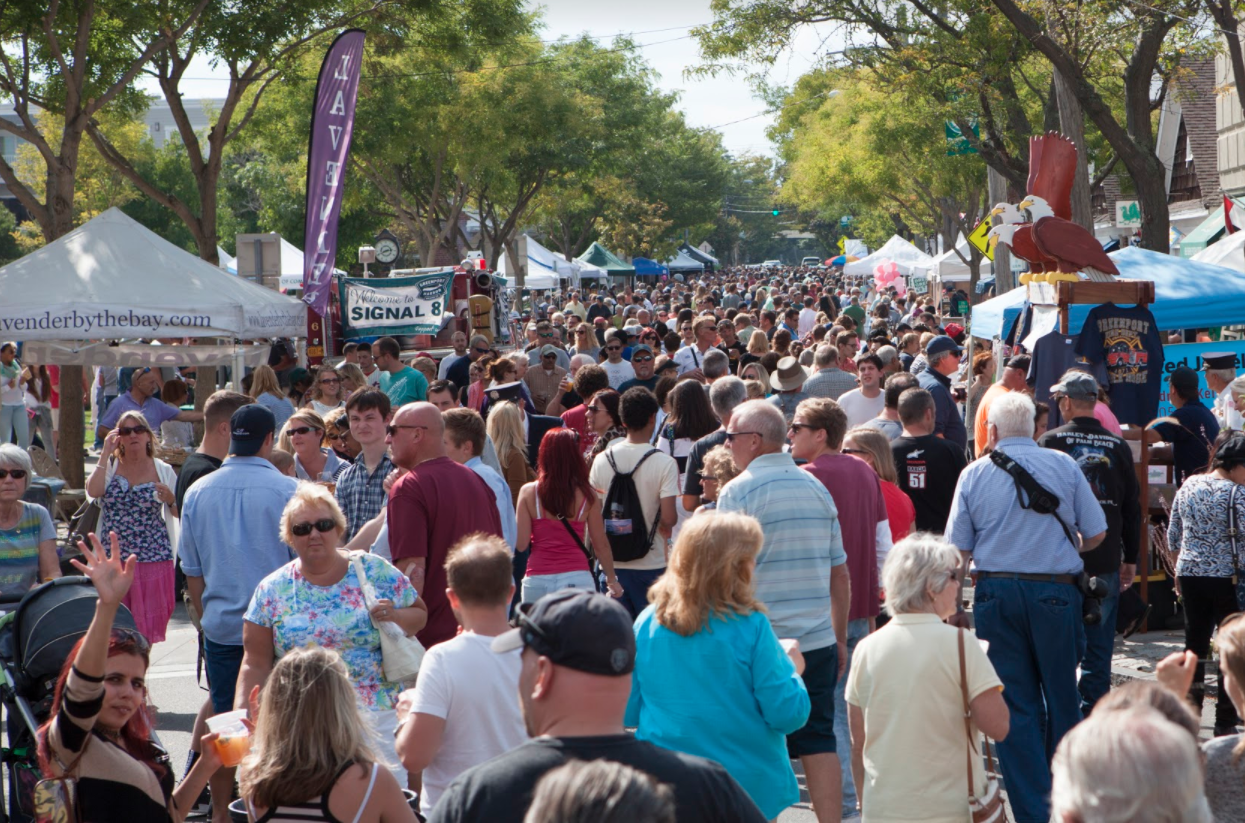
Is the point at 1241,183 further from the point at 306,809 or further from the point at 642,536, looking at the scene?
the point at 306,809

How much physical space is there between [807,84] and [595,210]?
94.0 feet

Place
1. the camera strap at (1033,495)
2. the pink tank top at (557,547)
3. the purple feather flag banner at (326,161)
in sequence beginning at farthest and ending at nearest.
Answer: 1. the purple feather flag banner at (326,161)
2. the pink tank top at (557,547)
3. the camera strap at (1033,495)

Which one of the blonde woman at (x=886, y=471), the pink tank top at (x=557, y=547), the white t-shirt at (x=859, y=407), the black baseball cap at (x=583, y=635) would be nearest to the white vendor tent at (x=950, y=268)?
the white t-shirt at (x=859, y=407)

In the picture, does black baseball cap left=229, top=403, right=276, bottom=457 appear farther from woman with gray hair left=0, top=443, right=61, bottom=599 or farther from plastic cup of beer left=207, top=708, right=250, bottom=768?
plastic cup of beer left=207, top=708, right=250, bottom=768

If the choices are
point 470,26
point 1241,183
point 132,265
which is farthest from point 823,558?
point 1241,183

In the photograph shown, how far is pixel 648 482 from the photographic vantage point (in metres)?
7.20

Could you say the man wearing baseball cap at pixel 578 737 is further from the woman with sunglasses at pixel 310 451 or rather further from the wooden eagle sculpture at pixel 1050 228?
the wooden eagle sculpture at pixel 1050 228

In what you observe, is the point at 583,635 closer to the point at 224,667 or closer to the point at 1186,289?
the point at 224,667

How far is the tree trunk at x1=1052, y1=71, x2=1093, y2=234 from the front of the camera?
14.0 meters

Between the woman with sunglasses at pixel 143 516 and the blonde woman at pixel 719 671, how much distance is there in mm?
4182

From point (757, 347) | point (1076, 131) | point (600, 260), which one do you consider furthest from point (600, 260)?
point (757, 347)

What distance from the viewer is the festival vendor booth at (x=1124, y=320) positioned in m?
9.11

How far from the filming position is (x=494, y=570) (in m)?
4.09

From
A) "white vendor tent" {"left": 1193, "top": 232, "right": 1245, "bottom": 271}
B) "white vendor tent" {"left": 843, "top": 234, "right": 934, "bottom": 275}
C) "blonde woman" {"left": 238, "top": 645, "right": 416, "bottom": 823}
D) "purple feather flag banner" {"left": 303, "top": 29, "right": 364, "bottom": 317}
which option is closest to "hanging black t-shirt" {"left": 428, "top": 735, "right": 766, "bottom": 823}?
"blonde woman" {"left": 238, "top": 645, "right": 416, "bottom": 823}
